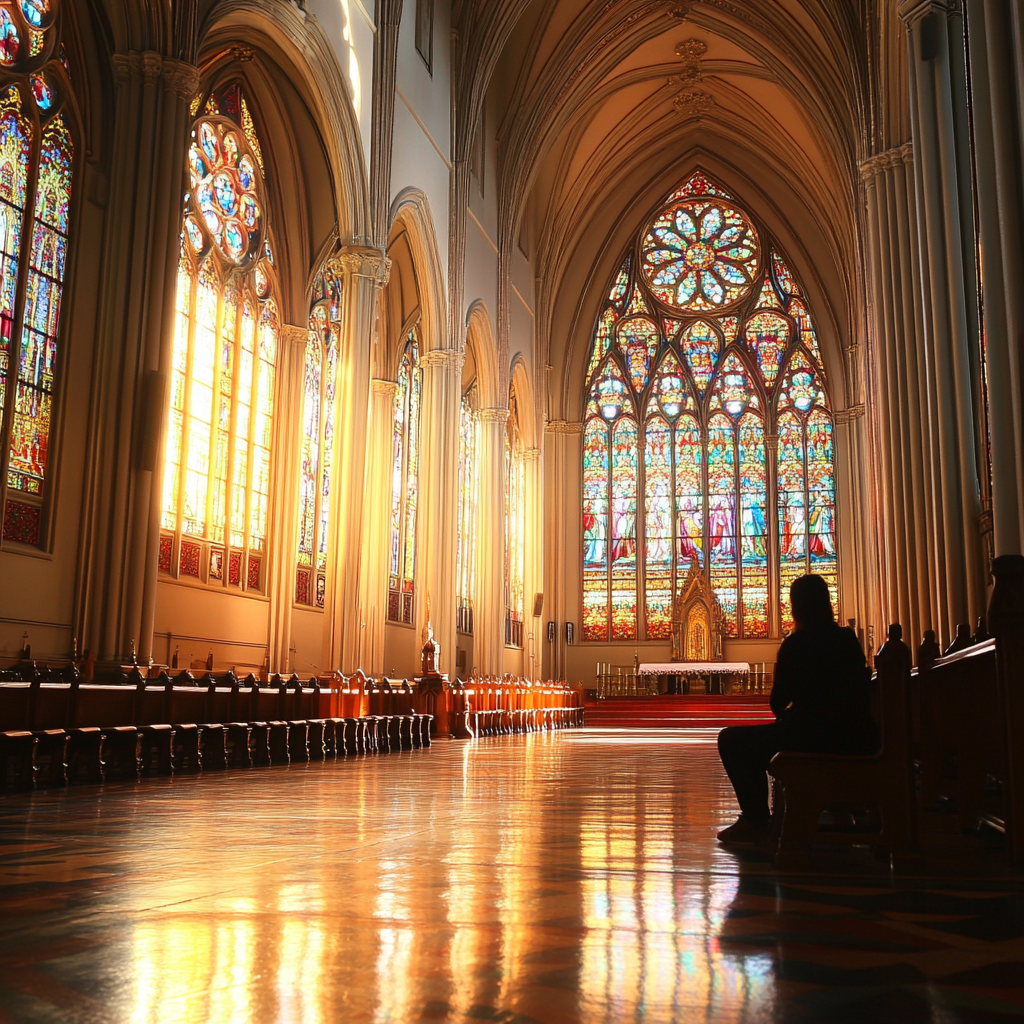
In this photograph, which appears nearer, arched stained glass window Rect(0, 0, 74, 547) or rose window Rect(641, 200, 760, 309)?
arched stained glass window Rect(0, 0, 74, 547)

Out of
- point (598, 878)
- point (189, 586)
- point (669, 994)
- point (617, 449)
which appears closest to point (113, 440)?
point (189, 586)

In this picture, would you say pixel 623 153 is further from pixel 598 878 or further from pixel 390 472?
pixel 598 878

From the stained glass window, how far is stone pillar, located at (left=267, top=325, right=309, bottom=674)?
801cm

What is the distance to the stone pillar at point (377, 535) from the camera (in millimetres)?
15211

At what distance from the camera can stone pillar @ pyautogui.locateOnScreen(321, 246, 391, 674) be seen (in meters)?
14.5

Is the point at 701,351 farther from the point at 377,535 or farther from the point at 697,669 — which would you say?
the point at 377,535

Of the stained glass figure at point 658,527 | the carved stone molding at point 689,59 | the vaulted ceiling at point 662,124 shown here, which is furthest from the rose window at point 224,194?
the stained glass figure at point 658,527

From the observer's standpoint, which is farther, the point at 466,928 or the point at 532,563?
the point at 532,563

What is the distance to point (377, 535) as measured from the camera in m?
17.0

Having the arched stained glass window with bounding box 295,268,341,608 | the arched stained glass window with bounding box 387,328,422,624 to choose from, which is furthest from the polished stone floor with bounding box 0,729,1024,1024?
the arched stained glass window with bounding box 387,328,422,624

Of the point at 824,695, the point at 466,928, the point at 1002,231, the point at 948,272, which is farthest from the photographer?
the point at 948,272

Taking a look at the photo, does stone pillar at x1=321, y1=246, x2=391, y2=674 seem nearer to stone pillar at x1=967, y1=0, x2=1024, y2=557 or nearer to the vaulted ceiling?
the vaulted ceiling

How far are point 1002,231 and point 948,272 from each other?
395 centimetres

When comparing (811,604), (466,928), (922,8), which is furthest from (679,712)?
(466,928)
